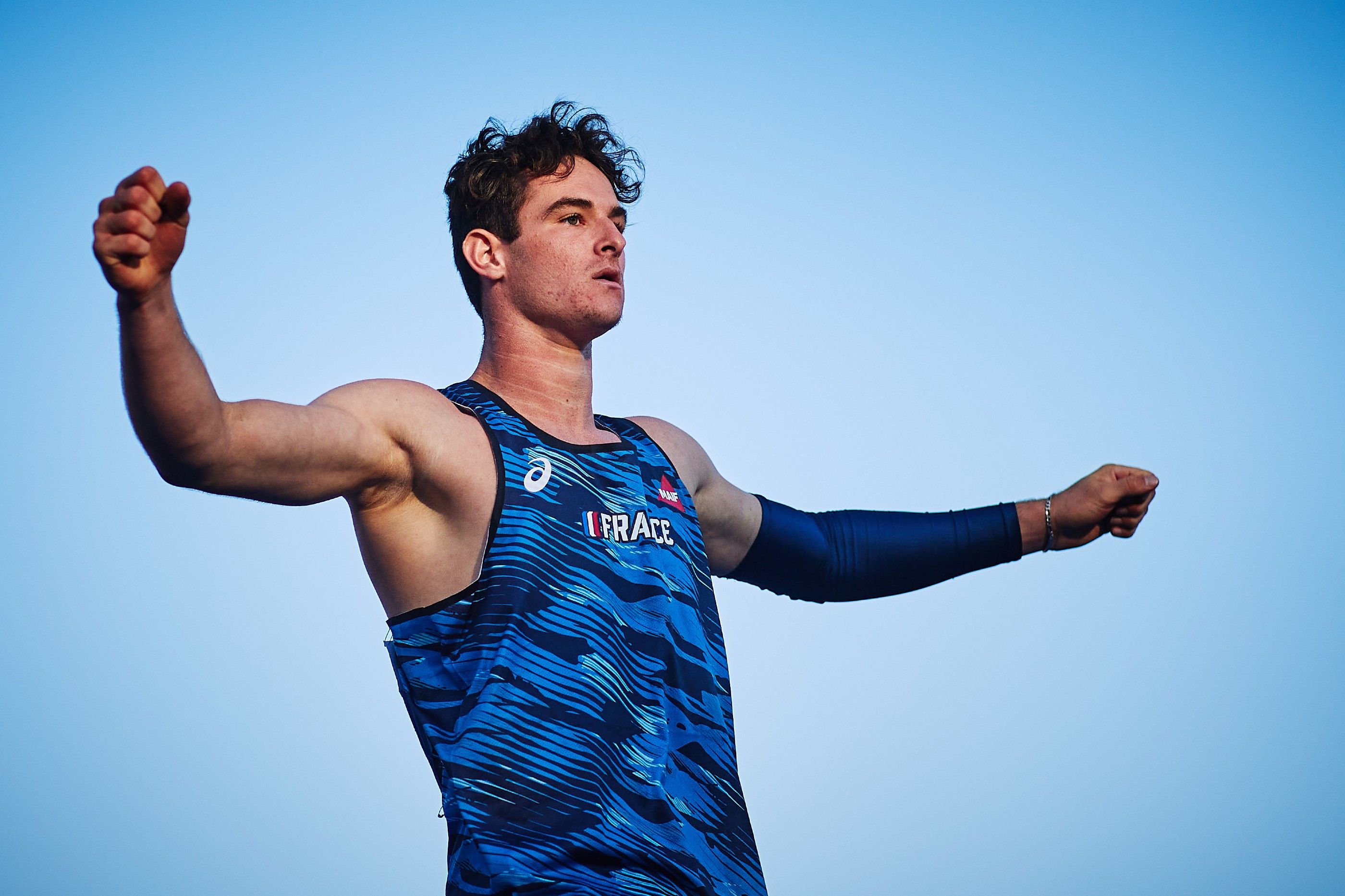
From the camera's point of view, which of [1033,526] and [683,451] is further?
[1033,526]

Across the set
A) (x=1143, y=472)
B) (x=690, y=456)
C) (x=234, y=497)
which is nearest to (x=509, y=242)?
(x=690, y=456)

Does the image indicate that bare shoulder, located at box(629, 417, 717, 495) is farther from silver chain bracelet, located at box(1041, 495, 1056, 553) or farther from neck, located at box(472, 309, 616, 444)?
silver chain bracelet, located at box(1041, 495, 1056, 553)

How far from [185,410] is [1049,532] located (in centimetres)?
245

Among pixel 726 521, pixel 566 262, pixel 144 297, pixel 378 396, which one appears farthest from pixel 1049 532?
pixel 144 297

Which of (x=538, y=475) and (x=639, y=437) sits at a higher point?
(x=639, y=437)

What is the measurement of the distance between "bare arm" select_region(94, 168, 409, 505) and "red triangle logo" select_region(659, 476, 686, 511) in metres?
0.74

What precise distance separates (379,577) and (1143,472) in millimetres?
2071

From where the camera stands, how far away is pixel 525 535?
2.59 meters

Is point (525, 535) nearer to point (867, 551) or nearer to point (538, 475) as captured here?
point (538, 475)

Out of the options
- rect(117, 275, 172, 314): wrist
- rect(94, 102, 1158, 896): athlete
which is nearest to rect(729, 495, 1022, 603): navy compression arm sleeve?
rect(94, 102, 1158, 896): athlete

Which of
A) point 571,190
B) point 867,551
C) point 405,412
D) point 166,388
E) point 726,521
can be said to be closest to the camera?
point 166,388

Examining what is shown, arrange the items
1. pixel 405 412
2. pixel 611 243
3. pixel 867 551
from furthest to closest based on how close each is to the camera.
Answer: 1. pixel 867 551
2. pixel 611 243
3. pixel 405 412

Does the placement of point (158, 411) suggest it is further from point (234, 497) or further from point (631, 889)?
point (631, 889)

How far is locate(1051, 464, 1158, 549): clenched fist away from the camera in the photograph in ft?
11.3
